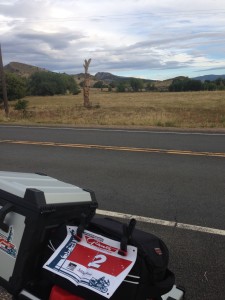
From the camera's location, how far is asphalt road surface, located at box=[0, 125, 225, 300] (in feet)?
12.7

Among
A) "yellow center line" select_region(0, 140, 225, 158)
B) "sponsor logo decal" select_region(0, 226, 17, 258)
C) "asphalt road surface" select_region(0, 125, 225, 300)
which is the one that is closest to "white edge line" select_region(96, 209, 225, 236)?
"asphalt road surface" select_region(0, 125, 225, 300)

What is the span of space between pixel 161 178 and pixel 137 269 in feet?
16.9

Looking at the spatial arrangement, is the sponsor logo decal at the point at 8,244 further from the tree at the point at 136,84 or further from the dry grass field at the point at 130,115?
the tree at the point at 136,84

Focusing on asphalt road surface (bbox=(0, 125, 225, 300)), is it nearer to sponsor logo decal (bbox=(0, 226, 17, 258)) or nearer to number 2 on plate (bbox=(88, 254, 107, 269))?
number 2 on plate (bbox=(88, 254, 107, 269))

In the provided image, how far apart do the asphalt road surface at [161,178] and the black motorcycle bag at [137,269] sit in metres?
1.09

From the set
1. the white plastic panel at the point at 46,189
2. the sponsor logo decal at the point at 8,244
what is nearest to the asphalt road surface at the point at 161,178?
the white plastic panel at the point at 46,189

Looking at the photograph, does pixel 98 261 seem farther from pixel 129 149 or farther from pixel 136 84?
pixel 136 84

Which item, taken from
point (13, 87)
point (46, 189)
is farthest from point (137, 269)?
point (13, 87)

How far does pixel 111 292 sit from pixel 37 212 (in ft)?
1.97

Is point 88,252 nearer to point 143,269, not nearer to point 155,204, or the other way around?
point 143,269

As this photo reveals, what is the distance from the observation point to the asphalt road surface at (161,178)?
387 centimetres

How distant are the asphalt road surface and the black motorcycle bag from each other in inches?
43.1

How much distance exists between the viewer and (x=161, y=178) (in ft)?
23.8

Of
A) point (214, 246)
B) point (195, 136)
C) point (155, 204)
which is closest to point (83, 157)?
point (155, 204)
